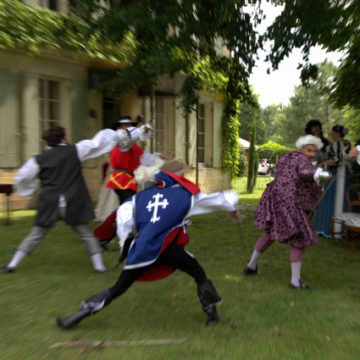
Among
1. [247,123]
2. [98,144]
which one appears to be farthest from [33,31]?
[247,123]

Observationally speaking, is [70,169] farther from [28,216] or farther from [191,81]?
[28,216]

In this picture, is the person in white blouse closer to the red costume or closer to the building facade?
the red costume

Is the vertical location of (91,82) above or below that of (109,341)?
above

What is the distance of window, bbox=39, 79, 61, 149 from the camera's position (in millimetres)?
10219

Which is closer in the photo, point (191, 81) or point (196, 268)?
point (196, 268)

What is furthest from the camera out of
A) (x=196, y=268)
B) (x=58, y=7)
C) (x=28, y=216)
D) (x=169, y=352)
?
(x=58, y=7)

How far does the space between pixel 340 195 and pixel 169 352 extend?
501cm

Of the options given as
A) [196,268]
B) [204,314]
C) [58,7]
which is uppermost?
[58,7]

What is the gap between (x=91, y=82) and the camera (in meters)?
10.6

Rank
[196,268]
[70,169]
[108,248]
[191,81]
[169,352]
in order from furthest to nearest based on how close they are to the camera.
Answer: [191,81], [108,248], [70,169], [196,268], [169,352]

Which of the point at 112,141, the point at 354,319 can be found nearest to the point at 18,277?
the point at 112,141

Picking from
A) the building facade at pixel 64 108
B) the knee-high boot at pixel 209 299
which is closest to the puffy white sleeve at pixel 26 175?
the knee-high boot at pixel 209 299

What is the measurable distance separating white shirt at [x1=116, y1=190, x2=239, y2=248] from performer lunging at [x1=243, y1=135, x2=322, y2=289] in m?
1.27

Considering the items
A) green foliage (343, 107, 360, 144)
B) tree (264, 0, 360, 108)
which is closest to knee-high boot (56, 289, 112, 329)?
tree (264, 0, 360, 108)
